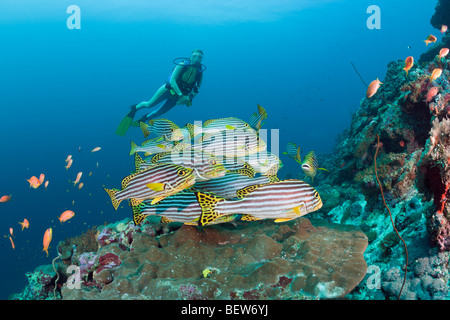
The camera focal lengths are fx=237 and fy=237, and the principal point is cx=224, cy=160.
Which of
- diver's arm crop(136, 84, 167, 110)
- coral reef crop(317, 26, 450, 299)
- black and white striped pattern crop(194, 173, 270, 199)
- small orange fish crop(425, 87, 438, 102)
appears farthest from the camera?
diver's arm crop(136, 84, 167, 110)

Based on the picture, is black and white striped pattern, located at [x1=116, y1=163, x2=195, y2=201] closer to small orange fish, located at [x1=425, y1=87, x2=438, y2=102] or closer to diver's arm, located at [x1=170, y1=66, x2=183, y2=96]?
small orange fish, located at [x1=425, y1=87, x2=438, y2=102]

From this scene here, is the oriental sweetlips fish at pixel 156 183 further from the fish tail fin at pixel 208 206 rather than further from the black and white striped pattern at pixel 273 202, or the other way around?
the black and white striped pattern at pixel 273 202

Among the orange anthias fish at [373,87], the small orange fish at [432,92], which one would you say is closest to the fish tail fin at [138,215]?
the orange anthias fish at [373,87]

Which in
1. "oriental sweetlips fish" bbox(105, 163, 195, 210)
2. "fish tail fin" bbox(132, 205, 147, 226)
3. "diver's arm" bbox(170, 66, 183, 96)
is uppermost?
"diver's arm" bbox(170, 66, 183, 96)

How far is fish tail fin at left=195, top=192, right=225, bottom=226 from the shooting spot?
2.62 metres

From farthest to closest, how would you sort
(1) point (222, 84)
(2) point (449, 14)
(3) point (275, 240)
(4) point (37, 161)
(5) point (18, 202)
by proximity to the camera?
(1) point (222, 84) → (4) point (37, 161) → (5) point (18, 202) → (2) point (449, 14) → (3) point (275, 240)

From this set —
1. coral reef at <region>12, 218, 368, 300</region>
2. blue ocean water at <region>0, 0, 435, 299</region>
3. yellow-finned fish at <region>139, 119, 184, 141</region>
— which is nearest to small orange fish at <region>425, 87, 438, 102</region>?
coral reef at <region>12, 218, 368, 300</region>

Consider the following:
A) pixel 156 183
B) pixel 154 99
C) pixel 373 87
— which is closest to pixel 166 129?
pixel 156 183

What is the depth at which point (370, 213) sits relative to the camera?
464cm

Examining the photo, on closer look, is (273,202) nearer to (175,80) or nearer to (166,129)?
(166,129)

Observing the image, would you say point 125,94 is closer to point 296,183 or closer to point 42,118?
point 42,118

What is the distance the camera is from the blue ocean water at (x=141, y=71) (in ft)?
199
